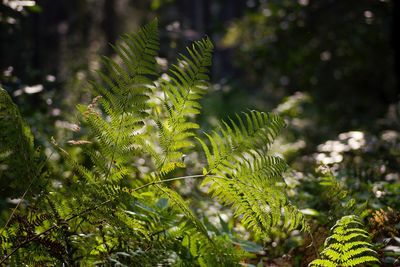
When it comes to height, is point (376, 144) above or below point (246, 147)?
below

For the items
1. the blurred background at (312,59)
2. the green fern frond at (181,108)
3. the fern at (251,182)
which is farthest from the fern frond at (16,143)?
the blurred background at (312,59)

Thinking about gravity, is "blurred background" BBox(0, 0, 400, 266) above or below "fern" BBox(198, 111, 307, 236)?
below

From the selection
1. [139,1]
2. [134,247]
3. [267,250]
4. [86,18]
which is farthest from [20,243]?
[139,1]

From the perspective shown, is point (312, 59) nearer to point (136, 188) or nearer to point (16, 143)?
point (136, 188)

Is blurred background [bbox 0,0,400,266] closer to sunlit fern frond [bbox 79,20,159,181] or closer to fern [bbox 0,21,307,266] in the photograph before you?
fern [bbox 0,21,307,266]

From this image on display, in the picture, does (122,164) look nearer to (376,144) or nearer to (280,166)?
(280,166)

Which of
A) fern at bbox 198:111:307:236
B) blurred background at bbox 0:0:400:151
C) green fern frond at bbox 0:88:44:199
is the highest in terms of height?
green fern frond at bbox 0:88:44:199

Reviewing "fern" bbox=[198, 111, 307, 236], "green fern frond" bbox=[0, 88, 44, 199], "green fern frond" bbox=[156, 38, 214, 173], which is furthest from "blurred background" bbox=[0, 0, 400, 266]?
"green fern frond" bbox=[0, 88, 44, 199]

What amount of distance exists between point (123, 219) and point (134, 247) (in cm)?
15

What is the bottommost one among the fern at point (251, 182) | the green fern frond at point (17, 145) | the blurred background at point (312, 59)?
the blurred background at point (312, 59)

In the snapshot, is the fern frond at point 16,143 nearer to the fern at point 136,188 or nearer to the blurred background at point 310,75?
the fern at point 136,188

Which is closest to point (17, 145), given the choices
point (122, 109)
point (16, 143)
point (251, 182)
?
point (16, 143)

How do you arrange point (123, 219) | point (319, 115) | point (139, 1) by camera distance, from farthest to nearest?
point (139, 1) < point (319, 115) < point (123, 219)

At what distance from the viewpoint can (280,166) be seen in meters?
1.88
